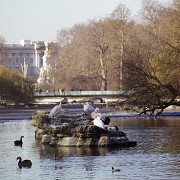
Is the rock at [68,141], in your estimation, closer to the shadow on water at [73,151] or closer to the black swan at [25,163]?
the shadow on water at [73,151]

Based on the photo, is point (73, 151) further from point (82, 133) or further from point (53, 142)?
point (53, 142)

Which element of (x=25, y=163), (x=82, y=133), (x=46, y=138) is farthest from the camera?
(x=46, y=138)

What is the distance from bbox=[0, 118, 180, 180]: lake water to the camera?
32781 mm

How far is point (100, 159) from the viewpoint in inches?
1467

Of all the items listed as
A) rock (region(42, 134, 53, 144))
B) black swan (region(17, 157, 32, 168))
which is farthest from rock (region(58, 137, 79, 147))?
black swan (region(17, 157, 32, 168))

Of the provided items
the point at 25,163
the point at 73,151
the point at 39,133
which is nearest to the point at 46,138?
the point at 39,133

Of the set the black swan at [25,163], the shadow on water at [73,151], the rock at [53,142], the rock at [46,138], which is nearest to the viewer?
the black swan at [25,163]

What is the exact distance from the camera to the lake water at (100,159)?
108 ft

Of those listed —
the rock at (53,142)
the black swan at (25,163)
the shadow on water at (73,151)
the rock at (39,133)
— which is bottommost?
the black swan at (25,163)

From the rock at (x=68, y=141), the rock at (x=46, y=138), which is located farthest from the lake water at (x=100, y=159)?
the rock at (x=68, y=141)

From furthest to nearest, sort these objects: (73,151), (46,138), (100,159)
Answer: (46,138)
(73,151)
(100,159)

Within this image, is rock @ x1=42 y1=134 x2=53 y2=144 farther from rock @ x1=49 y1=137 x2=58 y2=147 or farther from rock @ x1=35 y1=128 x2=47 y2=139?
rock @ x1=35 y1=128 x2=47 y2=139

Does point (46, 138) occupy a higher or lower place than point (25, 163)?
higher

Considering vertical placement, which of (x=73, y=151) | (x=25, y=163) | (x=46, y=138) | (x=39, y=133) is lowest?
(x=25, y=163)
